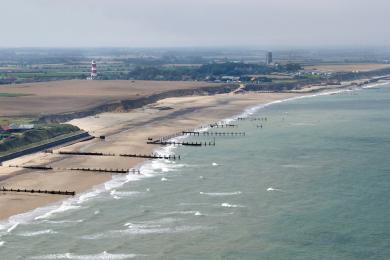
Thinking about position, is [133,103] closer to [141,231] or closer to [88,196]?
[88,196]

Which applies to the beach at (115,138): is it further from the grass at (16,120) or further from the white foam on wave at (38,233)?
the grass at (16,120)

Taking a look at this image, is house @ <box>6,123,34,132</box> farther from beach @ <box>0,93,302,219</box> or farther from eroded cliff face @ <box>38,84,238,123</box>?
eroded cliff face @ <box>38,84,238,123</box>

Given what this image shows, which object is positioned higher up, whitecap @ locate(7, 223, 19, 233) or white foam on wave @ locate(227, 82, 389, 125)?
whitecap @ locate(7, 223, 19, 233)

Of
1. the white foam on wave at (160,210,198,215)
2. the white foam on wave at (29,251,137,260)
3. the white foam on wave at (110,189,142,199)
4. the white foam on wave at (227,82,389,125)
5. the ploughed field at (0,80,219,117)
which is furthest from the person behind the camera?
the ploughed field at (0,80,219,117)

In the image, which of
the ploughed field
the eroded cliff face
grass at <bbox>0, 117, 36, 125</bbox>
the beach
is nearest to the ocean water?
the beach

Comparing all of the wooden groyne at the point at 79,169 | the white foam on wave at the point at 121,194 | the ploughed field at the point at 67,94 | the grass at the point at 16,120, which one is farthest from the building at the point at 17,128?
the white foam on wave at the point at 121,194

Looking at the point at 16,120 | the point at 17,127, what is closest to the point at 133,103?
the point at 16,120

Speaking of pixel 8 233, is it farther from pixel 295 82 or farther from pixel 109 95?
pixel 295 82

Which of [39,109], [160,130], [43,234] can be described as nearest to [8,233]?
[43,234]
